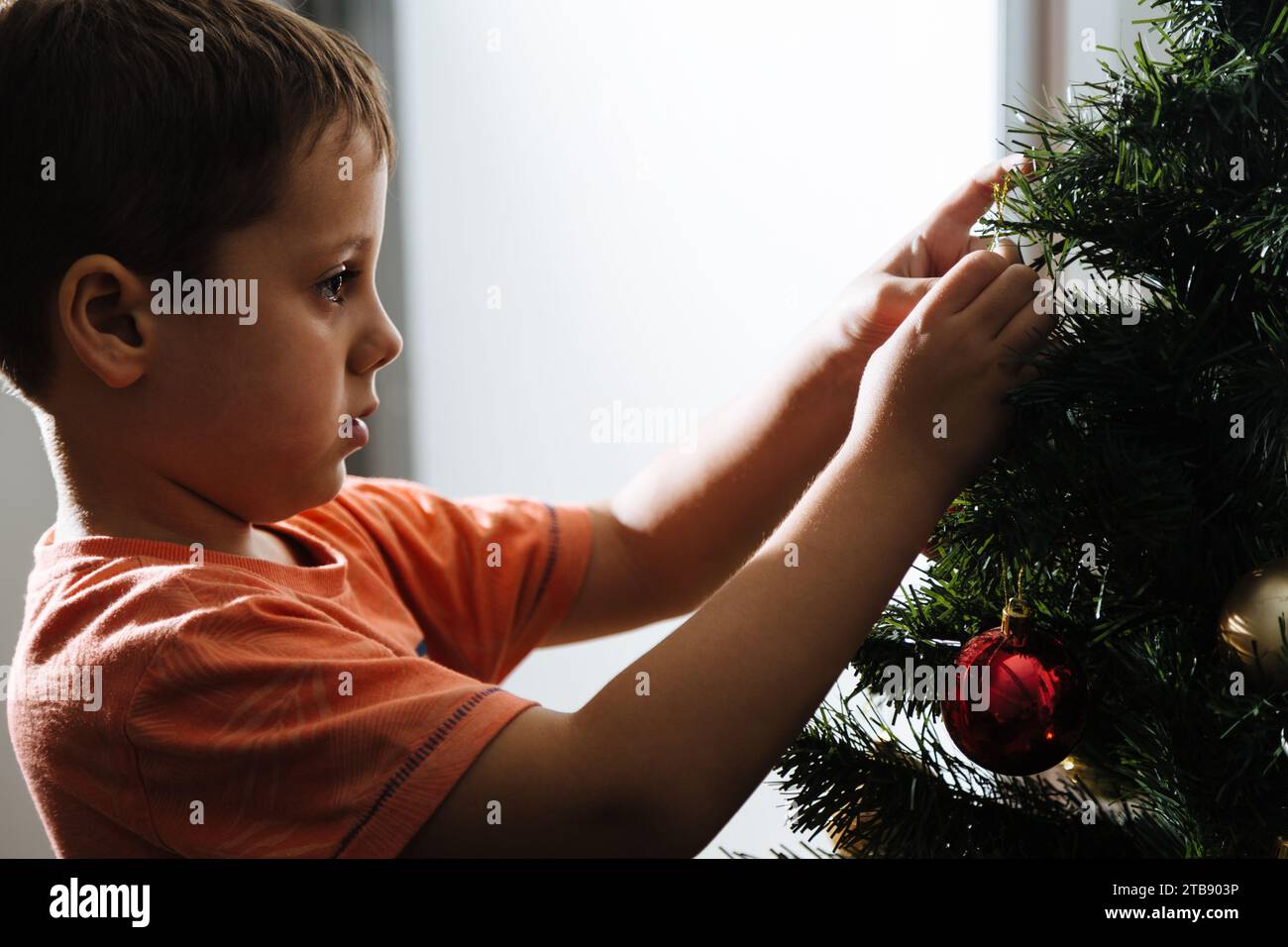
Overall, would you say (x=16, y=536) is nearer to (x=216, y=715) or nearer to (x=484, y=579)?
(x=484, y=579)

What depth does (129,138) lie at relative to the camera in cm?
50

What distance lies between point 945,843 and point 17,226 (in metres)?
0.51

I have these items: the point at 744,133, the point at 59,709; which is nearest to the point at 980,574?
the point at 59,709

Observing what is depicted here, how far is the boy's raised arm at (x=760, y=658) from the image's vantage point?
1.40ft

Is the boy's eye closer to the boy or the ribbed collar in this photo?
the boy

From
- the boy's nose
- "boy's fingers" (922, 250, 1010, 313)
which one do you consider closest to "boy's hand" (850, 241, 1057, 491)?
"boy's fingers" (922, 250, 1010, 313)

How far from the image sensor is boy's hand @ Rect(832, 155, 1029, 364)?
0.56 metres

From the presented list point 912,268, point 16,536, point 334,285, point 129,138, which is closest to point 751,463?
point 912,268

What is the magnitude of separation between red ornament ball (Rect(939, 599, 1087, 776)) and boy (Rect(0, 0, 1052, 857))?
0.05 m

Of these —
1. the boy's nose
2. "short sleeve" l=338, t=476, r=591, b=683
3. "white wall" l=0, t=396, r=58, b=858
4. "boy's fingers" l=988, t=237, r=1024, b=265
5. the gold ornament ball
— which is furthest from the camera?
"white wall" l=0, t=396, r=58, b=858

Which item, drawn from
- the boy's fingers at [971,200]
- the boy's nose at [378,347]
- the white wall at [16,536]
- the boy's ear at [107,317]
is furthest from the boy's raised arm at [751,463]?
the white wall at [16,536]

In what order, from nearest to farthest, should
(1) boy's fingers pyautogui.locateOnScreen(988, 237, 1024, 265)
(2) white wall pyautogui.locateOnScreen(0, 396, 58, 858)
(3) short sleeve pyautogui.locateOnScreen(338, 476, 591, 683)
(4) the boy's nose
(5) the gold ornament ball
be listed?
(5) the gold ornament ball → (1) boy's fingers pyautogui.locateOnScreen(988, 237, 1024, 265) → (4) the boy's nose → (3) short sleeve pyautogui.locateOnScreen(338, 476, 591, 683) → (2) white wall pyautogui.locateOnScreen(0, 396, 58, 858)

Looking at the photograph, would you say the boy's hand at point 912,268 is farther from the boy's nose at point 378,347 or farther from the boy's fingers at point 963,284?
the boy's nose at point 378,347

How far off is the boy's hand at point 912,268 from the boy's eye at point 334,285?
10.5 inches
